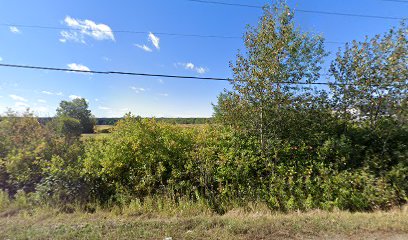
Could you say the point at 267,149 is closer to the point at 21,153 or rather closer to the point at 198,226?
the point at 198,226

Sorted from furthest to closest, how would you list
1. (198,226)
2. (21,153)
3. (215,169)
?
(21,153) → (215,169) → (198,226)

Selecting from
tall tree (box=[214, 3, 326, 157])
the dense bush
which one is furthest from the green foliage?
tall tree (box=[214, 3, 326, 157])

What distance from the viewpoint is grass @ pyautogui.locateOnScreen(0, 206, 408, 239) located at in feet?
12.3

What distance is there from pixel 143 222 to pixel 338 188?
14.5 ft

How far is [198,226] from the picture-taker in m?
4.02

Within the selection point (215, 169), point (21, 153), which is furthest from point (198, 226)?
point (21, 153)

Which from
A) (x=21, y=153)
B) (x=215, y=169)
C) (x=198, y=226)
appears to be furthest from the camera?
(x=21, y=153)

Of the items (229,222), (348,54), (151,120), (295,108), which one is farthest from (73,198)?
(348,54)

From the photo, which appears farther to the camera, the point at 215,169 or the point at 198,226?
the point at 215,169

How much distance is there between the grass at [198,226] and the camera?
12.3 feet

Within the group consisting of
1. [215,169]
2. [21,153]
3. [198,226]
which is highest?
[21,153]

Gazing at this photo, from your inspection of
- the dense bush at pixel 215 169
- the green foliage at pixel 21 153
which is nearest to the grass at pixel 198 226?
the dense bush at pixel 215 169

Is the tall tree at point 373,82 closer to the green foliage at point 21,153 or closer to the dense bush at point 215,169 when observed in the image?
the dense bush at point 215,169

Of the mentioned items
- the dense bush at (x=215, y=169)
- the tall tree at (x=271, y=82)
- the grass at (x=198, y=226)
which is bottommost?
the grass at (x=198, y=226)
